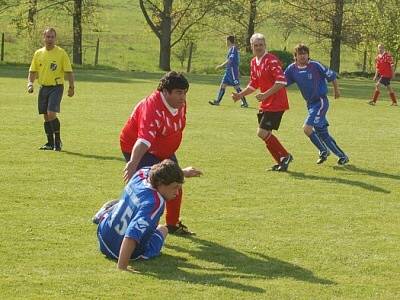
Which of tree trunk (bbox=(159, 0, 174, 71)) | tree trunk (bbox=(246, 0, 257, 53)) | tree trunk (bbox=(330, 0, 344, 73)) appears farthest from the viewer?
tree trunk (bbox=(246, 0, 257, 53))

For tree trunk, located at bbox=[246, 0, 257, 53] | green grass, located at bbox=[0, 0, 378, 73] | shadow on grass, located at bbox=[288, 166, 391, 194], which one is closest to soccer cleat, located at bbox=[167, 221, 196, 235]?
shadow on grass, located at bbox=[288, 166, 391, 194]

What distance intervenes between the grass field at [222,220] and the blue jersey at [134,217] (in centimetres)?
18

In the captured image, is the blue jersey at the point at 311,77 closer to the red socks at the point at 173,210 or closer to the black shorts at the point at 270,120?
the black shorts at the point at 270,120

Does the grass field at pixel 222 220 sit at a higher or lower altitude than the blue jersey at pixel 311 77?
lower

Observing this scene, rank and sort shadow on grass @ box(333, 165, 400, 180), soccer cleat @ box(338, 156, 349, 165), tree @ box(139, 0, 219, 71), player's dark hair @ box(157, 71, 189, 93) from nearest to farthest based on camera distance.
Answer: player's dark hair @ box(157, 71, 189, 93) → shadow on grass @ box(333, 165, 400, 180) → soccer cleat @ box(338, 156, 349, 165) → tree @ box(139, 0, 219, 71)

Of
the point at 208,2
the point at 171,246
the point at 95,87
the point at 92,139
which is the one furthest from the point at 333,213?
the point at 208,2

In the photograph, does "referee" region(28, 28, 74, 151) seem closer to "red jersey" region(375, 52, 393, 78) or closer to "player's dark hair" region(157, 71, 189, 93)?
"player's dark hair" region(157, 71, 189, 93)

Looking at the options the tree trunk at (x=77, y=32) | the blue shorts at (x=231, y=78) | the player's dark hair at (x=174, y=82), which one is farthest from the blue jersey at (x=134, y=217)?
the tree trunk at (x=77, y=32)

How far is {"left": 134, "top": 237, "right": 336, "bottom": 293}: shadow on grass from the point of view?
21.7ft

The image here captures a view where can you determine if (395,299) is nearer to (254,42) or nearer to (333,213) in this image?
(333,213)

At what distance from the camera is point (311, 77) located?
1270cm

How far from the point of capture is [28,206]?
9.09 meters

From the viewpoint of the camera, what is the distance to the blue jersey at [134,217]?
661 centimetres

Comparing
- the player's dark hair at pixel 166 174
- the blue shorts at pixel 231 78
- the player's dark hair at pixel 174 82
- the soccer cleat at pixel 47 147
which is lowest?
the soccer cleat at pixel 47 147
